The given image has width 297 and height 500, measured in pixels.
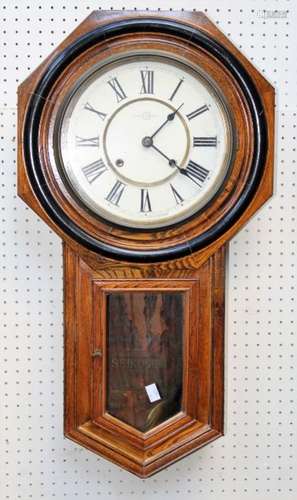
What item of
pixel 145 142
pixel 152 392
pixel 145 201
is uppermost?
pixel 145 142

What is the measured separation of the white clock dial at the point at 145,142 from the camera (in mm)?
1196

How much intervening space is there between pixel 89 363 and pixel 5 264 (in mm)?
378

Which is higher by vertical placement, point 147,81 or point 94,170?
point 147,81

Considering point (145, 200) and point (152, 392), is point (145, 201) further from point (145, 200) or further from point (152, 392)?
point (152, 392)

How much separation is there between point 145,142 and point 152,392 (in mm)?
509

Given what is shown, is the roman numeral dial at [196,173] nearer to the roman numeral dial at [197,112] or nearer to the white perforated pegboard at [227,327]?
the roman numeral dial at [197,112]

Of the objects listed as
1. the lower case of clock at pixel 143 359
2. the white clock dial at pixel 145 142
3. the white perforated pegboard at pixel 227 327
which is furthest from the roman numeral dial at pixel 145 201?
the white perforated pegboard at pixel 227 327

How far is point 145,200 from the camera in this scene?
3.96ft

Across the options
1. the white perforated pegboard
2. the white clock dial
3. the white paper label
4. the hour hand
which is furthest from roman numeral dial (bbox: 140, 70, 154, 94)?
the white paper label

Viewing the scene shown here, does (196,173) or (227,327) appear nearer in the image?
(196,173)

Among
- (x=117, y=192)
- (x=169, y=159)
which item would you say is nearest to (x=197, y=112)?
(x=169, y=159)

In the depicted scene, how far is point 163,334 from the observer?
122 centimetres

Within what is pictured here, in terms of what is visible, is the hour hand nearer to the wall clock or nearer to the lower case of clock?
the wall clock

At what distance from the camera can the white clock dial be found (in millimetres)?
1196
